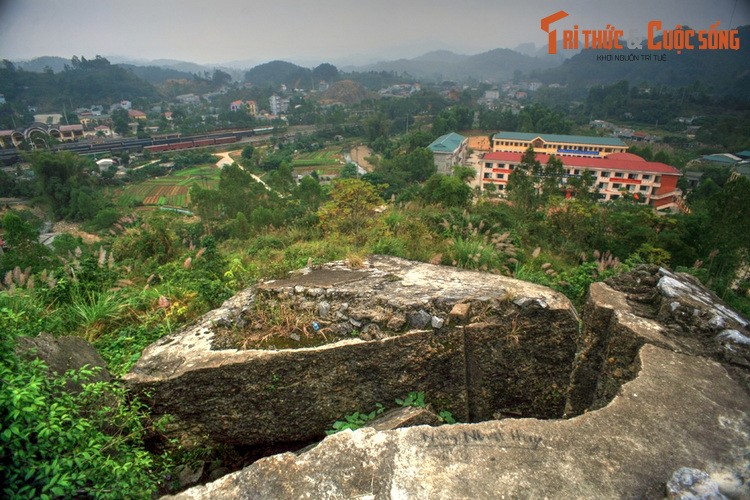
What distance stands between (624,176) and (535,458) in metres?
37.9

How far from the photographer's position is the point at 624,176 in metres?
33.1

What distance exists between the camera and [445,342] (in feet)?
13.3

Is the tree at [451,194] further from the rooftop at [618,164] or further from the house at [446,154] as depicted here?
the house at [446,154]

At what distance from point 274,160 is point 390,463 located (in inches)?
2037

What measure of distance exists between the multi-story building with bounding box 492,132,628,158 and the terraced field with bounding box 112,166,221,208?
36.1 m

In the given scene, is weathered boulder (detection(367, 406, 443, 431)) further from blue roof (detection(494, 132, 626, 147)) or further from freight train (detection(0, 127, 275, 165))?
freight train (detection(0, 127, 275, 165))

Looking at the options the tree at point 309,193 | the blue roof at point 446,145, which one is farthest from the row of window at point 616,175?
the tree at point 309,193

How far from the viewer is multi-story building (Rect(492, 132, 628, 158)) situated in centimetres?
4400

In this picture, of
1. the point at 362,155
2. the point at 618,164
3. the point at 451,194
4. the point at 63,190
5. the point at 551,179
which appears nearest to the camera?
the point at 451,194

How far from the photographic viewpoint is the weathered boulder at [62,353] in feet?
9.55

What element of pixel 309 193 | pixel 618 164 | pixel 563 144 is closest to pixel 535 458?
pixel 309 193

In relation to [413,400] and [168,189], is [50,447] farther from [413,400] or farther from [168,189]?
[168,189]

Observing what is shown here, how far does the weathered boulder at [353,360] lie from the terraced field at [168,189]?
36888mm

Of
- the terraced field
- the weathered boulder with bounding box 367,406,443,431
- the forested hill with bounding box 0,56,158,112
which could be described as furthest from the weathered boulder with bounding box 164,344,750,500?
the forested hill with bounding box 0,56,158,112
